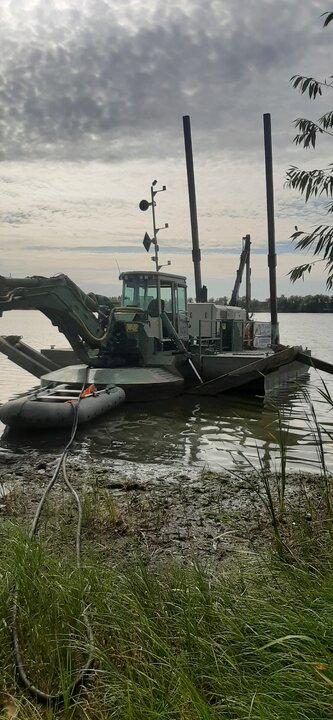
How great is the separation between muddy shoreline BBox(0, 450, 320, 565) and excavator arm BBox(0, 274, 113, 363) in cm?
526

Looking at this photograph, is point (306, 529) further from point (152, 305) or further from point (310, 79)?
point (152, 305)

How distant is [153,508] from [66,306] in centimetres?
859

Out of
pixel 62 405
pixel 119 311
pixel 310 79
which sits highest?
pixel 310 79

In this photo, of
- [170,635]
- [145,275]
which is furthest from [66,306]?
[170,635]

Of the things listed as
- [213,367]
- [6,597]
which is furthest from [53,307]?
[6,597]

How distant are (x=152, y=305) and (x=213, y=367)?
2.53 meters

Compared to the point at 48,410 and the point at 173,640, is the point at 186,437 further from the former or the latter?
the point at 173,640

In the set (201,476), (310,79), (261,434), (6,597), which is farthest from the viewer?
(261,434)

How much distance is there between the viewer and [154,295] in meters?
15.4

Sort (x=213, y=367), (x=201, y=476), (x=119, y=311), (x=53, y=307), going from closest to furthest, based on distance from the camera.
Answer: (x=201, y=476), (x=53, y=307), (x=119, y=311), (x=213, y=367)

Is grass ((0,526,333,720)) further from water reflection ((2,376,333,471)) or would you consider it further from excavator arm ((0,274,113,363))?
excavator arm ((0,274,113,363))

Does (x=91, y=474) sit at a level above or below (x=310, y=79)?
below

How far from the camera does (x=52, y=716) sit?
2.11 m

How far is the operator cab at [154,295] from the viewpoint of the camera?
49.7 feet
